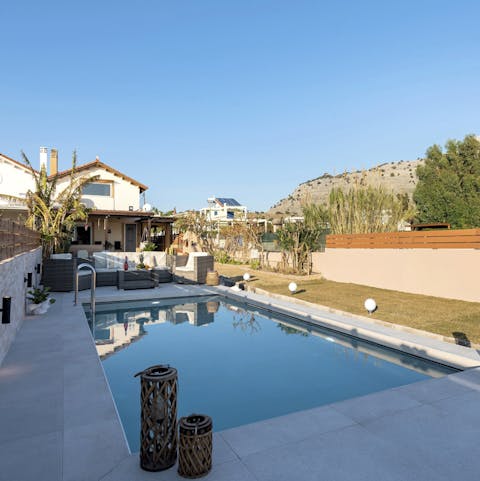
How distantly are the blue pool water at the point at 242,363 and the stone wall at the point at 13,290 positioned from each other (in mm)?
1682

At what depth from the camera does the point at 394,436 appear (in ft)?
13.4

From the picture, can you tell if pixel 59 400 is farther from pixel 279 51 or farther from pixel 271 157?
pixel 271 157

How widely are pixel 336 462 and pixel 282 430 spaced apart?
79 centimetres

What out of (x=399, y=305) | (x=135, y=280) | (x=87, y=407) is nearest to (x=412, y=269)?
(x=399, y=305)

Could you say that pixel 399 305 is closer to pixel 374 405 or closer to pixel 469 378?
pixel 469 378

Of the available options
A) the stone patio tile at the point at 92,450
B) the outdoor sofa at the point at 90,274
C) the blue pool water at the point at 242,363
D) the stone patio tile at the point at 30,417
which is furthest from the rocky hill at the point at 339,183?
the stone patio tile at the point at 92,450

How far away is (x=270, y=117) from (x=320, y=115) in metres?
A: 3.89

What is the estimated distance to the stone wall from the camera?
20.4ft

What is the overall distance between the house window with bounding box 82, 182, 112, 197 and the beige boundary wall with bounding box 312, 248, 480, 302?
585 inches

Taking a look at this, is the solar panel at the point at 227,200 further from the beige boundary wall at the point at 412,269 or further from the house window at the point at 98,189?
the beige boundary wall at the point at 412,269

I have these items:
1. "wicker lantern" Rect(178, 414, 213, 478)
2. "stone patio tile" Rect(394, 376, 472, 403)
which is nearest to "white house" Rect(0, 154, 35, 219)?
"wicker lantern" Rect(178, 414, 213, 478)

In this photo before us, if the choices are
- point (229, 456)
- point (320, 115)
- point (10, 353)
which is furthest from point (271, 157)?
point (229, 456)

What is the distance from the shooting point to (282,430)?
166 inches

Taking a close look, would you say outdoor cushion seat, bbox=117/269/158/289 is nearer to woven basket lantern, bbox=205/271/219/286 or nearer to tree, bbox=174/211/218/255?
woven basket lantern, bbox=205/271/219/286
